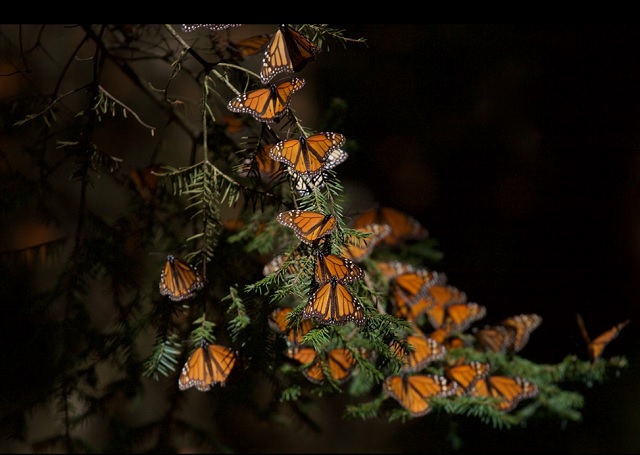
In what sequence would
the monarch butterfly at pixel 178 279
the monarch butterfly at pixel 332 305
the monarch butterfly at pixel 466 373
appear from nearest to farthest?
the monarch butterfly at pixel 332 305
the monarch butterfly at pixel 178 279
the monarch butterfly at pixel 466 373

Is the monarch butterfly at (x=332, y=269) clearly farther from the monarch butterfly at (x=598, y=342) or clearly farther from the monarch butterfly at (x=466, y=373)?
the monarch butterfly at (x=598, y=342)

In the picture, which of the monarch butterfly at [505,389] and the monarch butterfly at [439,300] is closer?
the monarch butterfly at [505,389]

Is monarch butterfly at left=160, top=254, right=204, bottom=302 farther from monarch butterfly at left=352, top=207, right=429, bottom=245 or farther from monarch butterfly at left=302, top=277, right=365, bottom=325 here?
monarch butterfly at left=352, top=207, right=429, bottom=245

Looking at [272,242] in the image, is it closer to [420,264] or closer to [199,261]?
[199,261]

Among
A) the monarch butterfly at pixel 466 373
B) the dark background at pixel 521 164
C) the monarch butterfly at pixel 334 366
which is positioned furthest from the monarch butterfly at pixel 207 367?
the dark background at pixel 521 164

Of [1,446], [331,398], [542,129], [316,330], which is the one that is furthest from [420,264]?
[1,446]

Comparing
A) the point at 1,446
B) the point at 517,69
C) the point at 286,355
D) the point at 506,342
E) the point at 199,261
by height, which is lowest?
the point at 1,446

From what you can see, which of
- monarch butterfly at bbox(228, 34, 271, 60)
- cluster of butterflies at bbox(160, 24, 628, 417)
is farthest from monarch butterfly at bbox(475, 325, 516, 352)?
monarch butterfly at bbox(228, 34, 271, 60)
